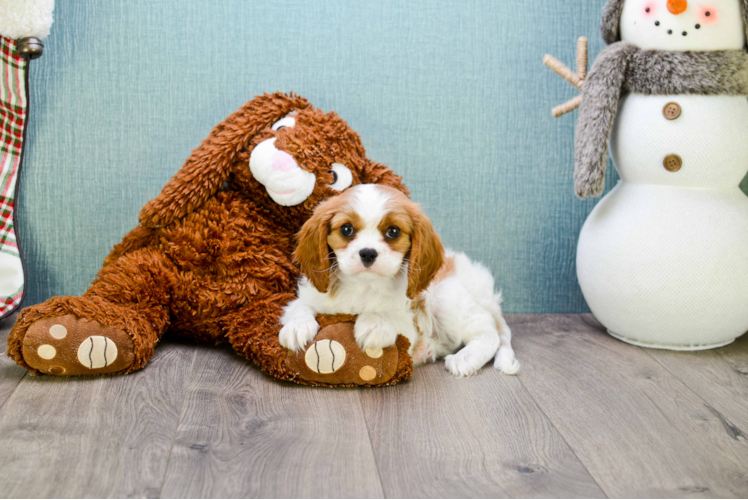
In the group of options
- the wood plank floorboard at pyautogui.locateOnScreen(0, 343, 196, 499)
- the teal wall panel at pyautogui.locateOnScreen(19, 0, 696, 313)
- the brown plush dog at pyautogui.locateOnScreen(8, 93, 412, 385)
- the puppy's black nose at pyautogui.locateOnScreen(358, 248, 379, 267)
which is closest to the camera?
the wood plank floorboard at pyautogui.locateOnScreen(0, 343, 196, 499)

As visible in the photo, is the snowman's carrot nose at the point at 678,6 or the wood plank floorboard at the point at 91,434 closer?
the wood plank floorboard at the point at 91,434

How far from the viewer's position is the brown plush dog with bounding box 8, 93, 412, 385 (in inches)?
58.7

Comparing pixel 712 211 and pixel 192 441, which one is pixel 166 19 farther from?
pixel 712 211

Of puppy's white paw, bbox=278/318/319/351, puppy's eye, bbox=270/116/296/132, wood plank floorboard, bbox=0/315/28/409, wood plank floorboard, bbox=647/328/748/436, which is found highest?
puppy's eye, bbox=270/116/296/132

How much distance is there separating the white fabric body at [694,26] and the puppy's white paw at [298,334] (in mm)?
1057

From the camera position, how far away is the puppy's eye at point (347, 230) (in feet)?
4.40

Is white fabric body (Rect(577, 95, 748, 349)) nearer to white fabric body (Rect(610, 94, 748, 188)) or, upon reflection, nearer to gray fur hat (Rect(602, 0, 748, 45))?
white fabric body (Rect(610, 94, 748, 188))

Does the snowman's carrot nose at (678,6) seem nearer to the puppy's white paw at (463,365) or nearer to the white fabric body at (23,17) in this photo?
the puppy's white paw at (463,365)

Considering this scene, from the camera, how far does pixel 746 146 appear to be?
160 cm

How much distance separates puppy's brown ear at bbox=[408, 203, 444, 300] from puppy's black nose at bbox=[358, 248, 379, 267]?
0.31ft

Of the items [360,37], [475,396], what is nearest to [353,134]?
[360,37]

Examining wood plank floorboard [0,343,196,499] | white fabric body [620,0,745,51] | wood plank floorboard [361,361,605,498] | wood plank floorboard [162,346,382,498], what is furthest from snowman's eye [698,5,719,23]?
wood plank floorboard [0,343,196,499]

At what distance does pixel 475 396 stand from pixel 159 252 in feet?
2.67

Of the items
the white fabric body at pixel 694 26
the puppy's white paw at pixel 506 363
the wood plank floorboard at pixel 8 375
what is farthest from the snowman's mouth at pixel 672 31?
the wood plank floorboard at pixel 8 375
